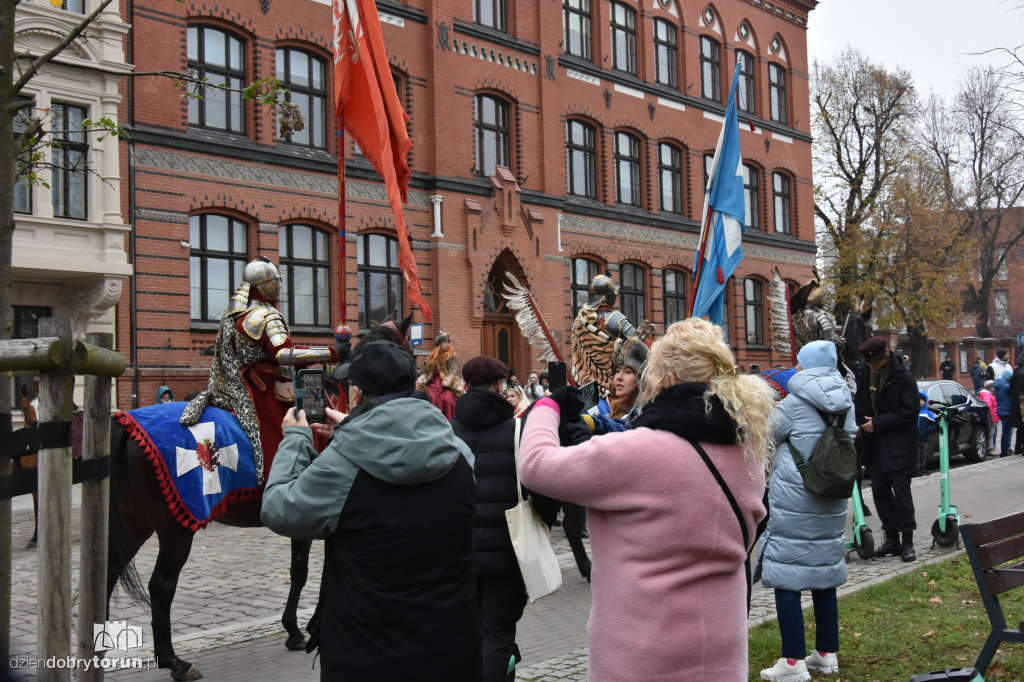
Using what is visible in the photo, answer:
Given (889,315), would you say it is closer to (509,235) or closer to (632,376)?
(509,235)

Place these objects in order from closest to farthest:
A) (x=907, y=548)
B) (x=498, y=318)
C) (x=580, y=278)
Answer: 1. (x=907, y=548)
2. (x=498, y=318)
3. (x=580, y=278)

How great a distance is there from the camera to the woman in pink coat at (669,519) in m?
2.99

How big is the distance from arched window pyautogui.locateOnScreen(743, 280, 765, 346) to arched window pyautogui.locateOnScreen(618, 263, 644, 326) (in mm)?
5905

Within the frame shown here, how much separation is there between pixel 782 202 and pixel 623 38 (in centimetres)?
1073

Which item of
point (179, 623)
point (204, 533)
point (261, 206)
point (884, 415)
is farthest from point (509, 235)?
point (179, 623)

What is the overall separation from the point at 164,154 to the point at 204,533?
9.78 m

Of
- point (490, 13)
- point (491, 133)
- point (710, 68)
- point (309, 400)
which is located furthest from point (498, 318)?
point (309, 400)

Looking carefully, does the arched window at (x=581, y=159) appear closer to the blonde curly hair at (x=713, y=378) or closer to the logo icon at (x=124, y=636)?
the logo icon at (x=124, y=636)

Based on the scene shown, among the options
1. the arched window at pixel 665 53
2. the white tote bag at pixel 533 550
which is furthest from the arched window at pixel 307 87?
→ the white tote bag at pixel 533 550

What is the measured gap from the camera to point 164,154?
61.3ft

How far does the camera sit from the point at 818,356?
621cm

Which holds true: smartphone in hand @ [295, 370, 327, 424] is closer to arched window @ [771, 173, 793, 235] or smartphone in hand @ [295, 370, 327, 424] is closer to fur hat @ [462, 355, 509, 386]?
fur hat @ [462, 355, 509, 386]

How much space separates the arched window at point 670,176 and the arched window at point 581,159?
3222 millimetres

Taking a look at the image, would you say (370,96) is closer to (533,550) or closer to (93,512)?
(533,550)
